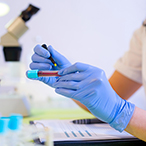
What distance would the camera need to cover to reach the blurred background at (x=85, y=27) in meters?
2.40

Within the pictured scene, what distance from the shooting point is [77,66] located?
2.11 ft

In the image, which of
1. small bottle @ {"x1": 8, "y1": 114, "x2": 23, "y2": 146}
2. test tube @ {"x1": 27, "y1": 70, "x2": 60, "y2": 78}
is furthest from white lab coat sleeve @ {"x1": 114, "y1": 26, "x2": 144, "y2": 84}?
small bottle @ {"x1": 8, "y1": 114, "x2": 23, "y2": 146}

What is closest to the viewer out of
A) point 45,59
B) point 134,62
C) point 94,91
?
point 94,91

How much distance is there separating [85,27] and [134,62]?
124 cm

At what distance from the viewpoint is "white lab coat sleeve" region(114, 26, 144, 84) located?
1.34 m

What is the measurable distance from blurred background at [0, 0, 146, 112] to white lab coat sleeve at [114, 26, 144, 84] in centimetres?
107

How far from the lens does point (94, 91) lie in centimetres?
64

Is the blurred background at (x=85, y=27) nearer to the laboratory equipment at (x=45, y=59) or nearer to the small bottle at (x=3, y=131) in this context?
the laboratory equipment at (x=45, y=59)

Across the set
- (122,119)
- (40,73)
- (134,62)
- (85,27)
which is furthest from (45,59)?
(85,27)

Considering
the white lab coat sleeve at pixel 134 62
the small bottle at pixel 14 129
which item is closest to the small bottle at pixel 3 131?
the small bottle at pixel 14 129

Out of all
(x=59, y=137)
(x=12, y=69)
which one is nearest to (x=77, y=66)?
(x=59, y=137)

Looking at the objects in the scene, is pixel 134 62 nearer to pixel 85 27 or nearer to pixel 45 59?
pixel 45 59

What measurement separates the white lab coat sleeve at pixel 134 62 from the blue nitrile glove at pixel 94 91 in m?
0.68

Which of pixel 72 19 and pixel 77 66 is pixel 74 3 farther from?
A: pixel 77 66
